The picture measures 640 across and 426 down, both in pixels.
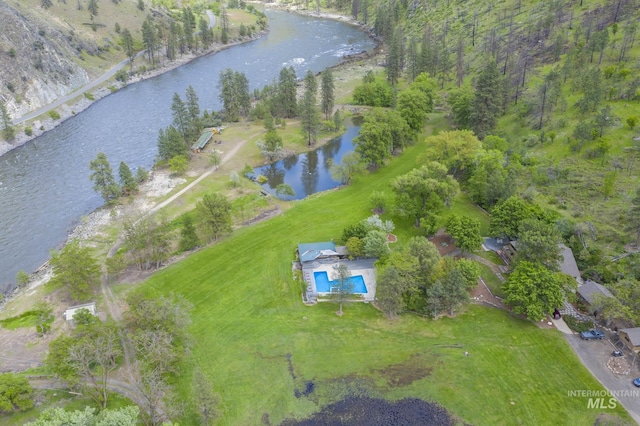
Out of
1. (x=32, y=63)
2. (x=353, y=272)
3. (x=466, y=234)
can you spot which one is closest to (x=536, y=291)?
(x=466, y=234)

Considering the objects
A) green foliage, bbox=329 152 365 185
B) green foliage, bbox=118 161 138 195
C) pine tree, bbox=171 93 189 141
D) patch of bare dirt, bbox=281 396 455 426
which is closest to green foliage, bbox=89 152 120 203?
green foliage, bbox=118 161 138 195

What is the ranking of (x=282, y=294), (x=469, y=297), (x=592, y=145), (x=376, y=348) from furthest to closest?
(x=592, y=145) < (x=282, y=294) < (x=469, y=297) < (x=376, y=348)

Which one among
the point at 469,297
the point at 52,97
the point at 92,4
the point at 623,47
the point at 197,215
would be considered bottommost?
the point at 469,297

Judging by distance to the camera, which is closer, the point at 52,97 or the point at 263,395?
the point at 263,395

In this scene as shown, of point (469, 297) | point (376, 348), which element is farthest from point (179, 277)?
point (469, 297)

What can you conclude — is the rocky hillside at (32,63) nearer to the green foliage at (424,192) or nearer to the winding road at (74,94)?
the winding road at (74,94)

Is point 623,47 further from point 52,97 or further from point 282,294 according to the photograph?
point 52,97
